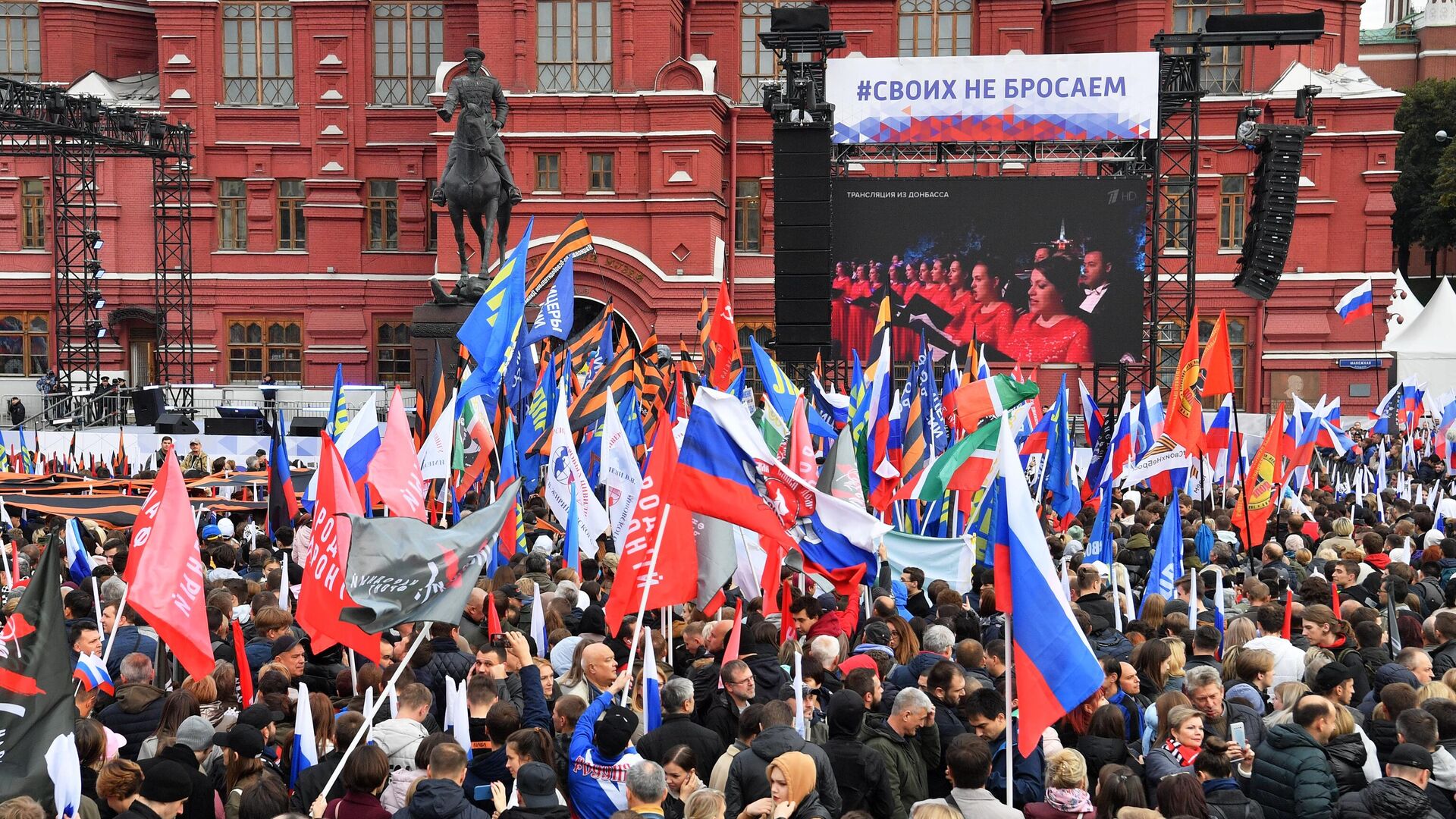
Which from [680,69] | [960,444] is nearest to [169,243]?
[680,69]

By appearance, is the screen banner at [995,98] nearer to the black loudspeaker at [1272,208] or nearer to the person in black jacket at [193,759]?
the black loudspeaker at [1272,208]

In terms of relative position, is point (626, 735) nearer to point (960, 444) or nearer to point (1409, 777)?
point (1409, 777)

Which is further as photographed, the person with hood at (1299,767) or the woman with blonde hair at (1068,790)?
the person with hood at (1299,767)

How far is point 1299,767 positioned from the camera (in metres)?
6.91

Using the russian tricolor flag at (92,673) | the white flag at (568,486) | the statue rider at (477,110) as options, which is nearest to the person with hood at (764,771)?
the russian tricolor flag at (92,673)

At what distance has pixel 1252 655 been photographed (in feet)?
27.1

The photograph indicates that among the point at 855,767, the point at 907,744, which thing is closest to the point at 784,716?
the point at 855,767

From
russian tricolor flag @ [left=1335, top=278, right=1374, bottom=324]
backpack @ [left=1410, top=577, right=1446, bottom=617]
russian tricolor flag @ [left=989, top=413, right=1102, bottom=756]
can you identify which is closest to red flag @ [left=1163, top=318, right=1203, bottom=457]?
backpack @ [left=1410, top=577, right=1446, bottom=617]

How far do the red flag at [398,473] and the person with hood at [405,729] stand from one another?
4399 mm

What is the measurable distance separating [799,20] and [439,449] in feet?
45.6

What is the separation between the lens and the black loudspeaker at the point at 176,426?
29.0m

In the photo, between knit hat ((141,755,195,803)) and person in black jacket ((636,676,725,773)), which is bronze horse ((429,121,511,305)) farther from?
knit hat ((141,755,195,803))

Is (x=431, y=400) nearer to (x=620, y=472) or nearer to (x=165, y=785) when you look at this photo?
(x=620, y=472)

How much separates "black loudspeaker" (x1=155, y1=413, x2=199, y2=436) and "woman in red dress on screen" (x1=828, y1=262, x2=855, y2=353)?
1208 cm
